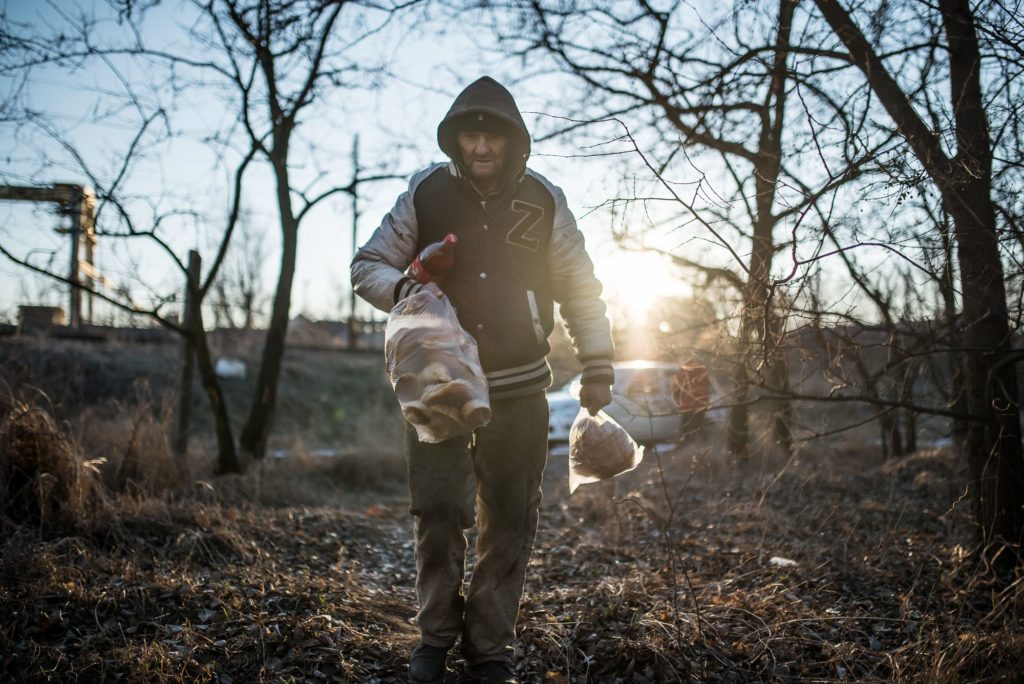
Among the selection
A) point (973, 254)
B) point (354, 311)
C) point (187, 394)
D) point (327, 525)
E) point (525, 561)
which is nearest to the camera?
point (525, 561)

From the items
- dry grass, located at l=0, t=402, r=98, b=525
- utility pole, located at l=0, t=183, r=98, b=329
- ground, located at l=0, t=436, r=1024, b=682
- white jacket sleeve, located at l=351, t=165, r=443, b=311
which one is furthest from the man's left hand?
utility pole, located at l=0, t=183, r=98, b=329

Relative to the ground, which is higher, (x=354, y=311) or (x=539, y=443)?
(x=354, y=311)

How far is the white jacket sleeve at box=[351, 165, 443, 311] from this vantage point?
266 centimetres

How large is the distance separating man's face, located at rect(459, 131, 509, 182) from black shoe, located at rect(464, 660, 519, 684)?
1.83m

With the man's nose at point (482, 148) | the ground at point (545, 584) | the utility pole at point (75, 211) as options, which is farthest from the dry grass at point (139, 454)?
the man's nose at point (482, 148)

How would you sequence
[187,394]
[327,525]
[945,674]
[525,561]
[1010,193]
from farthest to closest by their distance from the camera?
[187,394], [327,525], [1010,193], [525,561], [945,674]

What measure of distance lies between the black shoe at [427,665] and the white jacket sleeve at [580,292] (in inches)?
46.3

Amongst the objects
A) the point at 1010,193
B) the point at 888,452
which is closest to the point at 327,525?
the point at 1010,193

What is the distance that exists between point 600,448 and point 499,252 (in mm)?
913

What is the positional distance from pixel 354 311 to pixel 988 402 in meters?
19.6

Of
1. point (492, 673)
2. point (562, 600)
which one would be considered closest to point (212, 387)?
point (562, 600)

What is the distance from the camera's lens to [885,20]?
3.44m

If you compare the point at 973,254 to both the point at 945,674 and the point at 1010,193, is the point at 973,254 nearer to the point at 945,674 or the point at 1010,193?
the point at 1010,193

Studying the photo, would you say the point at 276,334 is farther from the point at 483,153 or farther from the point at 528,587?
the point at 483,153
